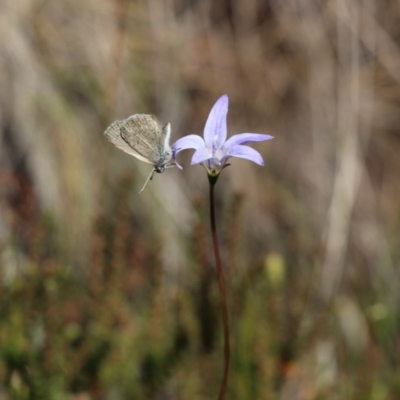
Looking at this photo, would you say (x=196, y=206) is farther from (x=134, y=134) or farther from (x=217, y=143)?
(x=134, y=134)

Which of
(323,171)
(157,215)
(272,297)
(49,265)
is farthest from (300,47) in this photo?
(49,265)

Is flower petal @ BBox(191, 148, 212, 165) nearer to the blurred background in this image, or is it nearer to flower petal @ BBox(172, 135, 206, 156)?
flower petal @ BBox(172, 135, 206, 156)

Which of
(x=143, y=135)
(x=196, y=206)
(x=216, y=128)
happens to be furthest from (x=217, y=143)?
(x=196, y=206)

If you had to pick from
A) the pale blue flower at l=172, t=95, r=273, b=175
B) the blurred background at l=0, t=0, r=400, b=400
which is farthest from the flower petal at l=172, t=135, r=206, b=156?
the blurred background at l=0, t=0, r=400, b=400

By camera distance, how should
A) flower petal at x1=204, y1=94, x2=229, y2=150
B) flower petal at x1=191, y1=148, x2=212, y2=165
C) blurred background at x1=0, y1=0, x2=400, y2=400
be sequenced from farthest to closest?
blurred background at x1=0, y1=0, x2=400, y2=400
flower petal at x1=204, y1=94, x2=229, y2=150
flower petal at x1=191, y1=148, x2=212, y2=165

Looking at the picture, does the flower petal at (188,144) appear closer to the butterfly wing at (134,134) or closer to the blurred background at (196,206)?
the butterfly wing at (134,134)

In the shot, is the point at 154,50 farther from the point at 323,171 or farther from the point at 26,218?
the point at 26,218
